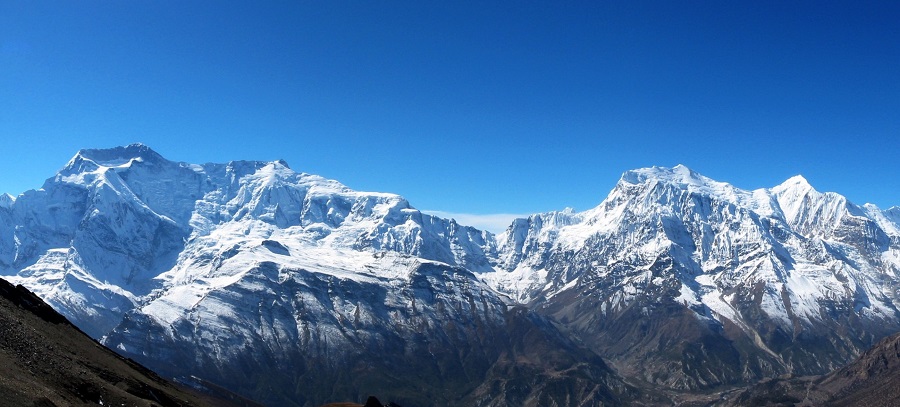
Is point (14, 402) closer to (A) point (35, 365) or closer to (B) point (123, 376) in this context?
(A) point (35, 365)

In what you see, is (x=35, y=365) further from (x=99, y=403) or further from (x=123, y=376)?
(x=123, y=376)

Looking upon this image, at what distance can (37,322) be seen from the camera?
151250mm

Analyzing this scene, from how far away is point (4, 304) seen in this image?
147000 mm

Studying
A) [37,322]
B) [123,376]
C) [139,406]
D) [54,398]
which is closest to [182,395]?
[123,376]

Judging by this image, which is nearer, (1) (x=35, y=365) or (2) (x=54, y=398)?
(2) (x=54, y=398)

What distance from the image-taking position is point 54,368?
12512cm

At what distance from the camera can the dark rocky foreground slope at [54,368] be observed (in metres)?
108

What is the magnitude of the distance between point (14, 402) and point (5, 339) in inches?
1342

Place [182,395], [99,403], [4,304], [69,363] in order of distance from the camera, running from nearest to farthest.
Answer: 1. [99,403]
2. [69,363]
3. [4,304]
4. [182,395]

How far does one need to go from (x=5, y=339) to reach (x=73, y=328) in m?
50.0

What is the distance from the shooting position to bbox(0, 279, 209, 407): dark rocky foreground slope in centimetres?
10775

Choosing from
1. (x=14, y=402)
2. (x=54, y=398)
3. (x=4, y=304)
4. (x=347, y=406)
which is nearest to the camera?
(x=14, y=402)

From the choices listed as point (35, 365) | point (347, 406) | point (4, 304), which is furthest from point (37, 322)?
point (347, 406)

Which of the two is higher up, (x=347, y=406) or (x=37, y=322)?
(x=37, y=322)
